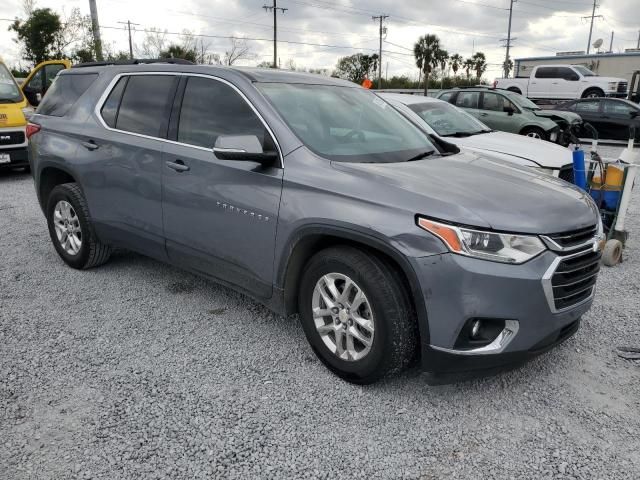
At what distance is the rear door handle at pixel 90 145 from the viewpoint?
4227 millimetres

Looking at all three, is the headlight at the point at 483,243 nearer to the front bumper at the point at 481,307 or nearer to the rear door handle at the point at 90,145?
the front bumper at the point at 481,307

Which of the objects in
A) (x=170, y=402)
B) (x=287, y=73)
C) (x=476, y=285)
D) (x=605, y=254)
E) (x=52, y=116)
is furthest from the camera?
(x=605, y=254)

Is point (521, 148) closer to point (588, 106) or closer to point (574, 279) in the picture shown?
point (574, 279)

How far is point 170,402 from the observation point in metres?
2.85

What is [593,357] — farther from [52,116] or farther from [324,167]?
[52,116]

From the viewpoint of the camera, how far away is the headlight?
8.14 ft

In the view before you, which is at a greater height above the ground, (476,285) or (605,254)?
(476,285)

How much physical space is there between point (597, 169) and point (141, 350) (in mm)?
5016

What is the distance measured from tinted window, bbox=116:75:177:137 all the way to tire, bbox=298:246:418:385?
170 centimetres


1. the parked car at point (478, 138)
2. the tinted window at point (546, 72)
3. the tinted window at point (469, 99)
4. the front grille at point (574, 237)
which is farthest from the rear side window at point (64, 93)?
the tinted window at point (546, 72)

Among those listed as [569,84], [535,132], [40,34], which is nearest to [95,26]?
[40,34]

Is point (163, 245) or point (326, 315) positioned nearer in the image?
point (326, 315)

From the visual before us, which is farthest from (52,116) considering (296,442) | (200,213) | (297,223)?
(296,442)

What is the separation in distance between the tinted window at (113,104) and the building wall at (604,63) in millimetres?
36375
